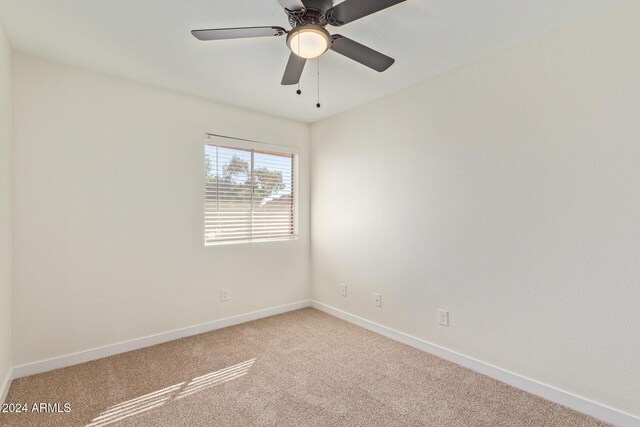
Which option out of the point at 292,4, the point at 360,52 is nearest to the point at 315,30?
the point at 292,4

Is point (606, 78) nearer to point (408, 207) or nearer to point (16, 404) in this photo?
point (408, 207)

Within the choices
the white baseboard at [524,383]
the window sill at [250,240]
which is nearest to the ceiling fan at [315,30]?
the window sill at [250,240]

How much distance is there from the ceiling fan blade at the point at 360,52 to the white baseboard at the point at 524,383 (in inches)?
86.2

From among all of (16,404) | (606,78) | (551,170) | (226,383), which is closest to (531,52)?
(606,78)

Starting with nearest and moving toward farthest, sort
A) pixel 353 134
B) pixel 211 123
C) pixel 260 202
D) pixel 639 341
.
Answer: pixel 639 341 → pixel 211 123 → pixel 353 134 → pixel 260 202

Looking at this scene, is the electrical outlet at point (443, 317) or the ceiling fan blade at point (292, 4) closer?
the ceiling fan blade at point (292, 4)

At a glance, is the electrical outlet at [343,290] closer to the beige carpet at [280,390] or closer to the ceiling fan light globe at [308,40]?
the beige carpet at [280,390]

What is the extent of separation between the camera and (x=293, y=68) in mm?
1957

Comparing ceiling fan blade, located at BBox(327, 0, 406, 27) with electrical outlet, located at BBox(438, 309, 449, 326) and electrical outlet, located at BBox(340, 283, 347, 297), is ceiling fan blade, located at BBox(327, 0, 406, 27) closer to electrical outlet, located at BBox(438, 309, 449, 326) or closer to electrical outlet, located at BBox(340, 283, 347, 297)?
electrical outlet, located at BBox(438, 309, 449, 326)

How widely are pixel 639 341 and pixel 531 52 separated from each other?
5.96 feet

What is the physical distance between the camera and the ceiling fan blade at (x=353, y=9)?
1.41 meters

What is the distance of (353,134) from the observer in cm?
341

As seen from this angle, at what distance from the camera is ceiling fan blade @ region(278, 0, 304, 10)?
1.43 meters

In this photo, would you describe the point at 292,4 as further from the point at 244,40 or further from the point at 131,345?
the point at 131,345
